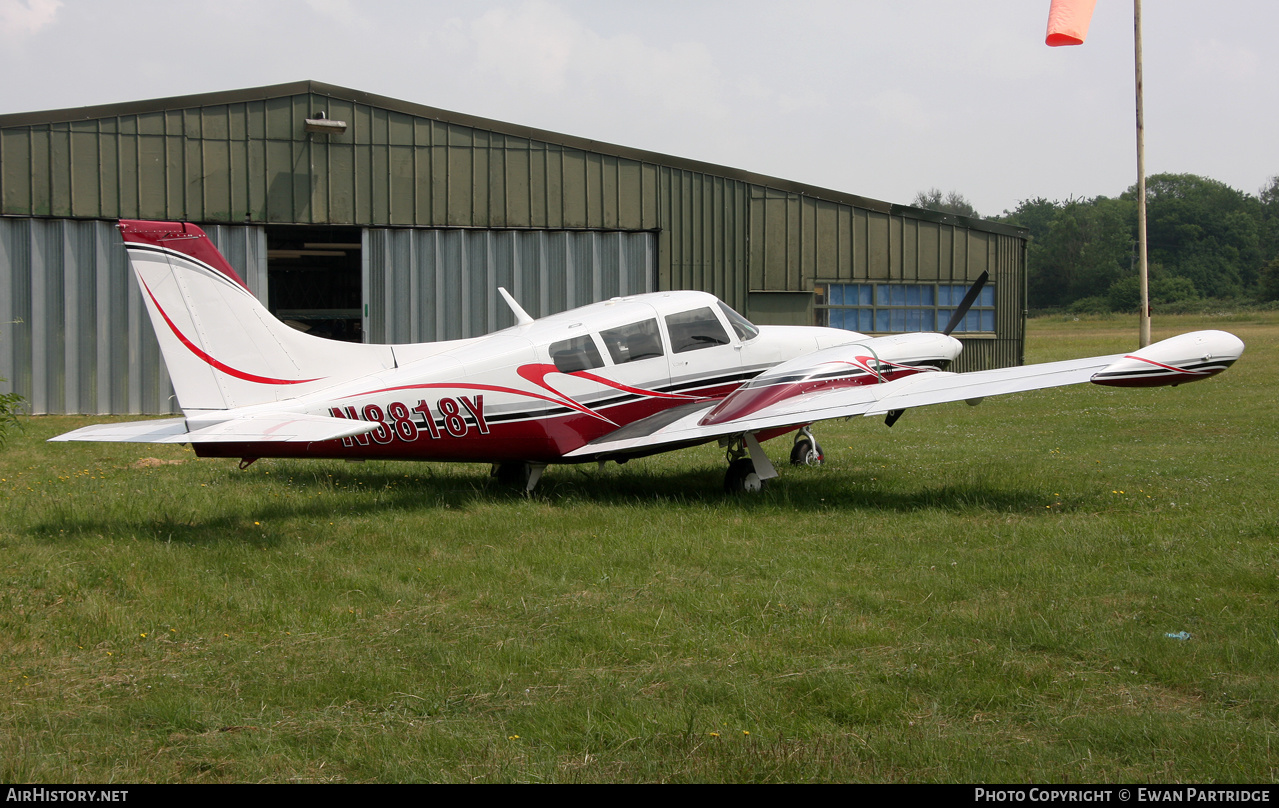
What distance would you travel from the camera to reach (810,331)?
1232cm

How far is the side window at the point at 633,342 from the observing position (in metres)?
10.4

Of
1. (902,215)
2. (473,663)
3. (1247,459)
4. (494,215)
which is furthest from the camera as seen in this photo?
(902,215)

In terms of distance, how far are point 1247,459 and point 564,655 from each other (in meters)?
10.2

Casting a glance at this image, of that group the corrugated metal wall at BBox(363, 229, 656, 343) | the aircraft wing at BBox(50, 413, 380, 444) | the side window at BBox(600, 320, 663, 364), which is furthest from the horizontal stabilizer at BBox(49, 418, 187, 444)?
the corrugated metal wall at BBox(363, 229, 656, 343)

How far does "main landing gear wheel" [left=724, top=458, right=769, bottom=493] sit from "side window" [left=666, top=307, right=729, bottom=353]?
4.75 ft

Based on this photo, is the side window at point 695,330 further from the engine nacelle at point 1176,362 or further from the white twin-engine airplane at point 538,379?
the engine nacelle at point 1176,362

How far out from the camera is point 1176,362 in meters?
9.01

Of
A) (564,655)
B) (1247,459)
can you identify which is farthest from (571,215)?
(564,655)

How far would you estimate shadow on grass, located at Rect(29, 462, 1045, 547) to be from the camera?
8.85 meters

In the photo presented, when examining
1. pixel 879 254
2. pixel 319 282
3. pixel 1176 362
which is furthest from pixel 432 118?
pixel 1176 362

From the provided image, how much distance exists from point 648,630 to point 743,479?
5.01m

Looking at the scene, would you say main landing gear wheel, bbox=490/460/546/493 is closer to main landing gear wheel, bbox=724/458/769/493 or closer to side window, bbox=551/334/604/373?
side window, bbox=551/334/604/373

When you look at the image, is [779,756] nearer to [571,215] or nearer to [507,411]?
[507,411]

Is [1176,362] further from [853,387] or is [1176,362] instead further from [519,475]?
[519,475]
